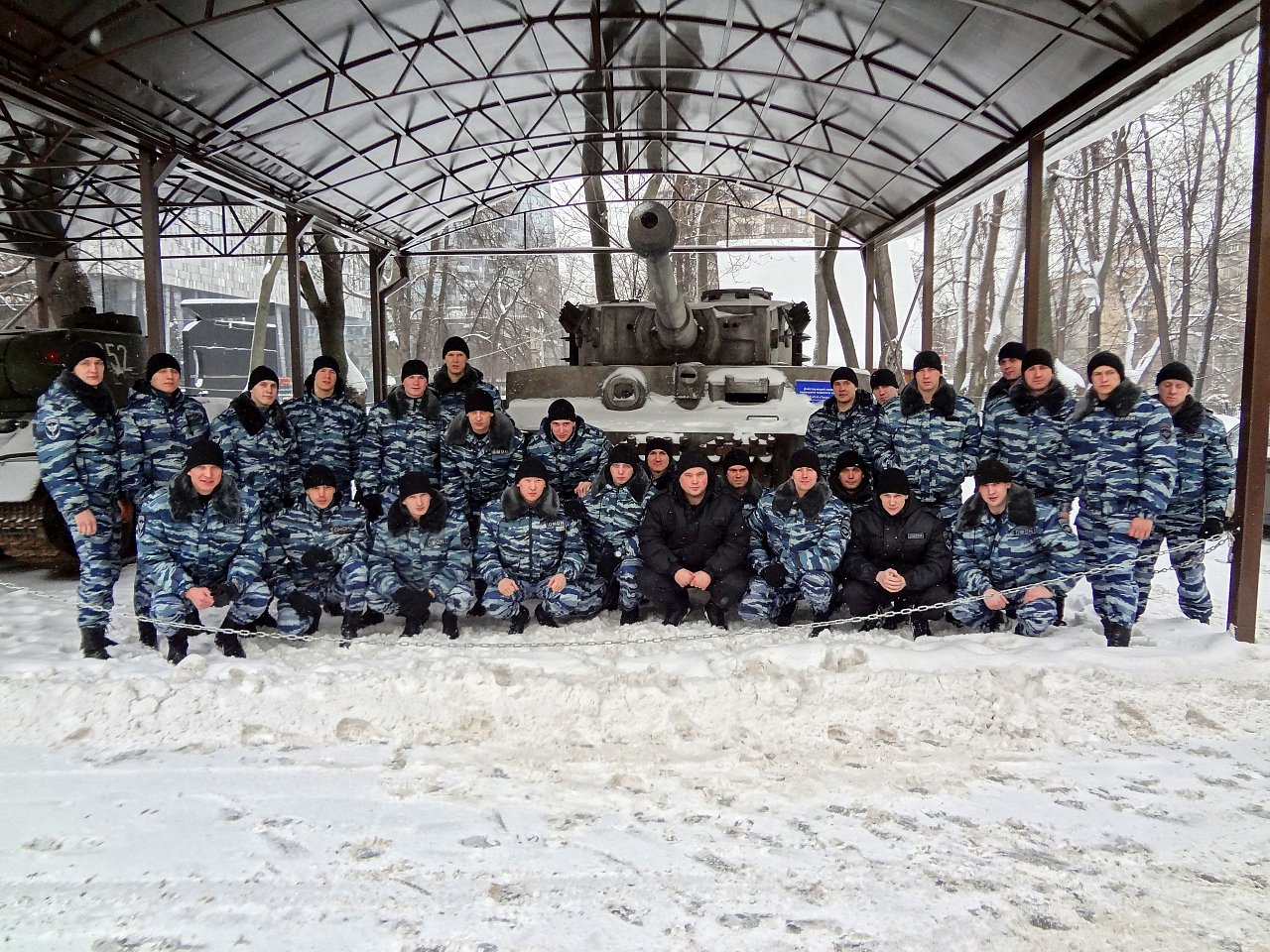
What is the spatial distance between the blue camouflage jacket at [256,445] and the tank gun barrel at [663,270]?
2.92 metres

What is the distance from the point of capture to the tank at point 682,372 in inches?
267

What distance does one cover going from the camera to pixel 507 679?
4.28m

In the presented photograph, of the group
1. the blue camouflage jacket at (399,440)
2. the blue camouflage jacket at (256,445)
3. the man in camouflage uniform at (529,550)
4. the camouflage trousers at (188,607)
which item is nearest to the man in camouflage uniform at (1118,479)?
the man in camouflage uniform at (529,550)

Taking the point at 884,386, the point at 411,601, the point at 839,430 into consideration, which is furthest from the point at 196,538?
the point at 884,386

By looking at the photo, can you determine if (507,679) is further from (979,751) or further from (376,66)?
(376,66)

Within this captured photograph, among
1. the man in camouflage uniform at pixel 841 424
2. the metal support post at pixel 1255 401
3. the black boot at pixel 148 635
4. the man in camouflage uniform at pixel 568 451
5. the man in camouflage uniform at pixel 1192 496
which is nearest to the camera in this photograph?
the metal support post at pixel 1255 401

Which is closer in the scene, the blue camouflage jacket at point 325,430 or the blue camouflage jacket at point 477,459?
the blue camouflage jacket at point 477,459

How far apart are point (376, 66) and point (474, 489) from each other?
539cm

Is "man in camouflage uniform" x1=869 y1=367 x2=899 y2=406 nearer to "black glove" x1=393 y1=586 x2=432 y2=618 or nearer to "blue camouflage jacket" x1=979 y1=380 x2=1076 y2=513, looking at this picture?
"blue camouflage jacket" x1=979 y1=380 x2=1076 y2=513

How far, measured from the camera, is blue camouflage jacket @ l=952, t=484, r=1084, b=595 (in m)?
5.06

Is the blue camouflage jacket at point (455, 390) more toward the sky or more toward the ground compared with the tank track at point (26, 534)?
more toward the sky

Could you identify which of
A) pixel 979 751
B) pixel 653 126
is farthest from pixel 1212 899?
pixel 653 126

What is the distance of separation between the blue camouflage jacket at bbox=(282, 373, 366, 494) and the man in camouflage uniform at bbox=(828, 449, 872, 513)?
3.57 metres

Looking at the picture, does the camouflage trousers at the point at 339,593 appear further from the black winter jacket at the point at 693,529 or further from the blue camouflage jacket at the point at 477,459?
the black winter jacket at the point at 693,529
